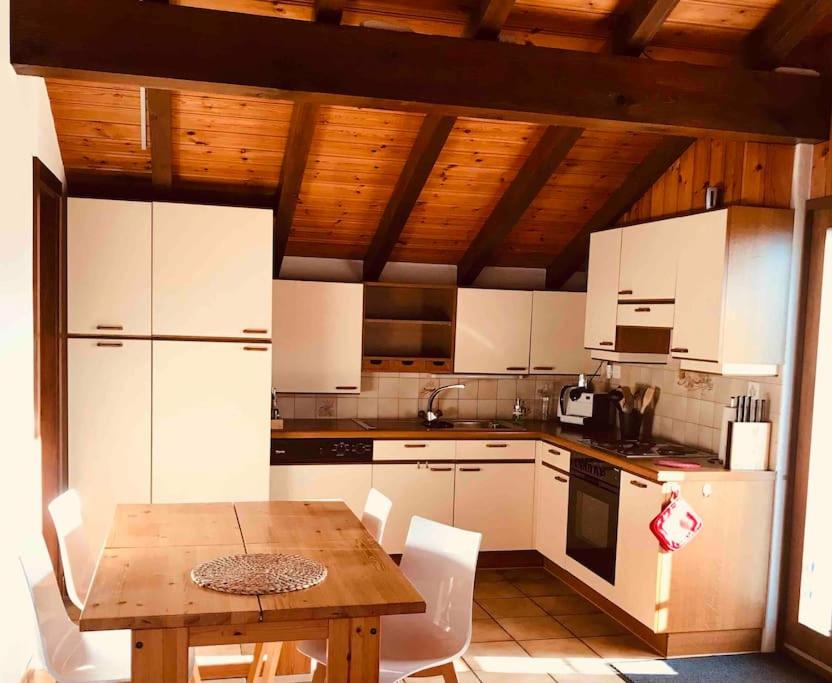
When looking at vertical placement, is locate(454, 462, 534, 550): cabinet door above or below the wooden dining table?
below

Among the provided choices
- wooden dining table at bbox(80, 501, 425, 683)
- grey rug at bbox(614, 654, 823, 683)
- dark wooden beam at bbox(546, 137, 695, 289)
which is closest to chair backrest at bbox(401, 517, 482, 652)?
wooden dining table at bbox(80, 501, 425, 683)

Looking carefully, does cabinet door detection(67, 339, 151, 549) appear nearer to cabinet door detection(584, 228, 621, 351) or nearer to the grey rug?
cabinet door detection(584, 228, 621, 351)

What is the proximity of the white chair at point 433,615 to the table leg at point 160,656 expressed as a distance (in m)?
0.56

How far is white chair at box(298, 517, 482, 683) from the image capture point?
280cm

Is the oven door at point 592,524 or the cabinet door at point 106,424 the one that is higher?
the cabinet door at point 106,424

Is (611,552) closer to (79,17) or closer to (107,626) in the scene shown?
(107,626)

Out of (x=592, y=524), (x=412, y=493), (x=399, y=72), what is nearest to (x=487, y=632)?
(x=592, y=524)

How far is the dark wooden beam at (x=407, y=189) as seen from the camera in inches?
161

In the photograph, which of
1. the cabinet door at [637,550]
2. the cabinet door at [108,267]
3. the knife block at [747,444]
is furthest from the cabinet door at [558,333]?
the cabinet door at [108,267]

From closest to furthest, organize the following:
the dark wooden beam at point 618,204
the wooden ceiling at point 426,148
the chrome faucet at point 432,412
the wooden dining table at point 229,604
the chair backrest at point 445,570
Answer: the wooden dining table at point 229,604 < the chair backrest at point 445,570 < the wooden ceiling at point 426,148 < the dark wooden beam at point 618,204 < the chrome faucet at point 432,412

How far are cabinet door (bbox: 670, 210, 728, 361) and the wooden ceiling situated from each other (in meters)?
0.65

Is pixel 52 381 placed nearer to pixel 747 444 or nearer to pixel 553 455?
pixel 553 455

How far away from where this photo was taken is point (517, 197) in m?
4.81

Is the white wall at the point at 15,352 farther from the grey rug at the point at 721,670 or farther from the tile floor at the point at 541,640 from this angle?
the grey rug at the point at 721,670
